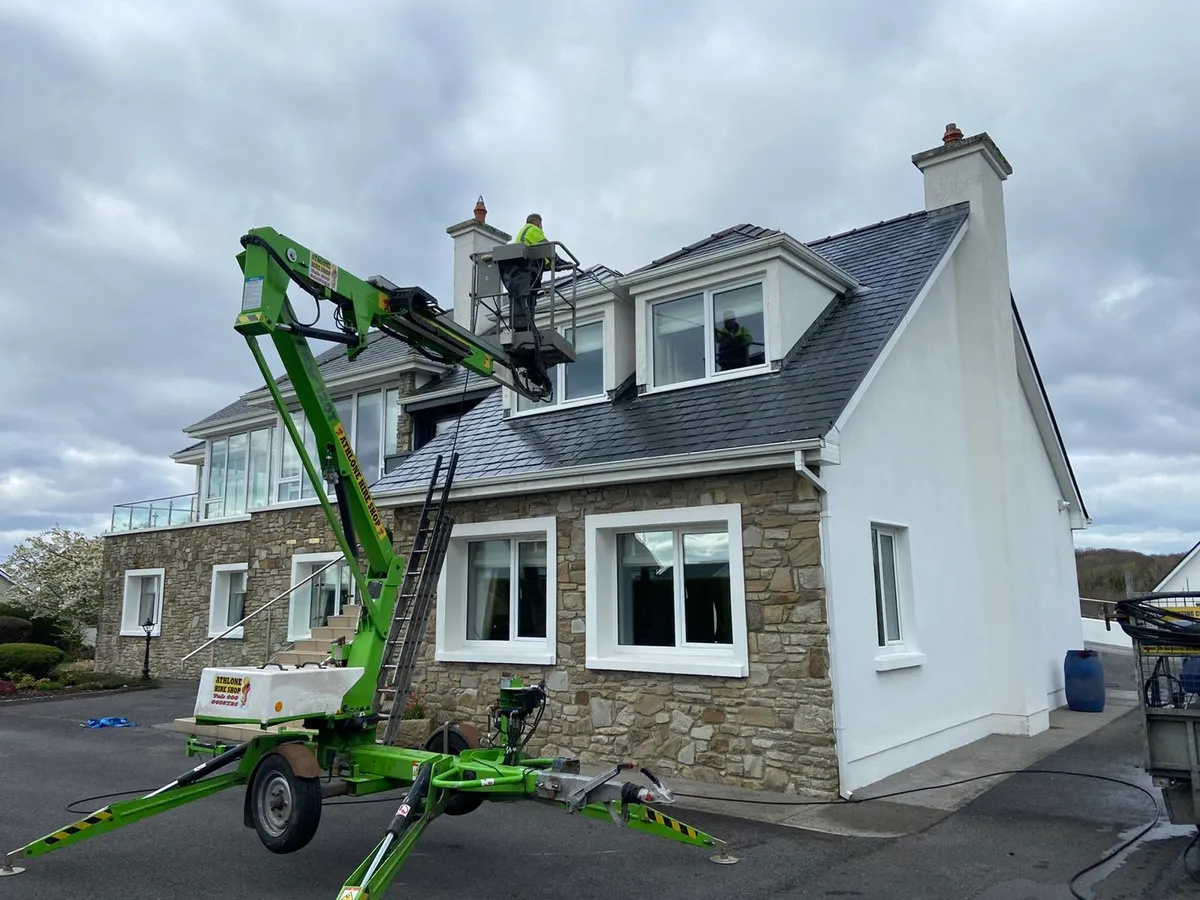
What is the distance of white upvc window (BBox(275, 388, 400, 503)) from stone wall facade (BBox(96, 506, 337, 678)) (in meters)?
0.60

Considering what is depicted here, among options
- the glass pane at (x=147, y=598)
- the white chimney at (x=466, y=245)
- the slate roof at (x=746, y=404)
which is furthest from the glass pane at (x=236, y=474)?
the slate roof at (x=746, y=404)

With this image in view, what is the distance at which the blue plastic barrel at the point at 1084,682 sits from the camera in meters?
14.0

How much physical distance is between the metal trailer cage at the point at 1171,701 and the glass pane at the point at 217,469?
70.9 ft

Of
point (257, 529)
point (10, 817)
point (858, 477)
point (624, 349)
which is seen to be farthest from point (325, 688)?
point (257, 529)

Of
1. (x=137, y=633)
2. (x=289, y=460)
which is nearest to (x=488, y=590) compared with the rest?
(x=289, y=460)

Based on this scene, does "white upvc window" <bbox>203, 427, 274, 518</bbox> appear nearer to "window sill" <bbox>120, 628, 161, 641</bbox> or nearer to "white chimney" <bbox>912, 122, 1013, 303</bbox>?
"window sill" <bbox>120, 628, 161, 641</bbox>

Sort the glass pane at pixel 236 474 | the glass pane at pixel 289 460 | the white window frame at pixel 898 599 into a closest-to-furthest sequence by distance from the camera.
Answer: the white window frame at pixel 898 599
the glass pane at pixel 289 460
the glass pane at pixel 236 474

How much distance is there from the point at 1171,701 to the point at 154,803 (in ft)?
24.3

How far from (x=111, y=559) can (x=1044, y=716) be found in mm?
23978

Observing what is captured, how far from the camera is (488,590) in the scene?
1201cm

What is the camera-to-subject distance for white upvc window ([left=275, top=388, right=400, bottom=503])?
1909cm

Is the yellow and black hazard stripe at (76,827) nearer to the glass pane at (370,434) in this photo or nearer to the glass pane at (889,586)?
the glass pane at (889,586)

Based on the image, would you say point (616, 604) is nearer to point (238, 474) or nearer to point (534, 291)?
point (534, 291)

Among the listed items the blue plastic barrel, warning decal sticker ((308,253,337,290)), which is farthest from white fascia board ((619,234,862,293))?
the blue plastic barrel
